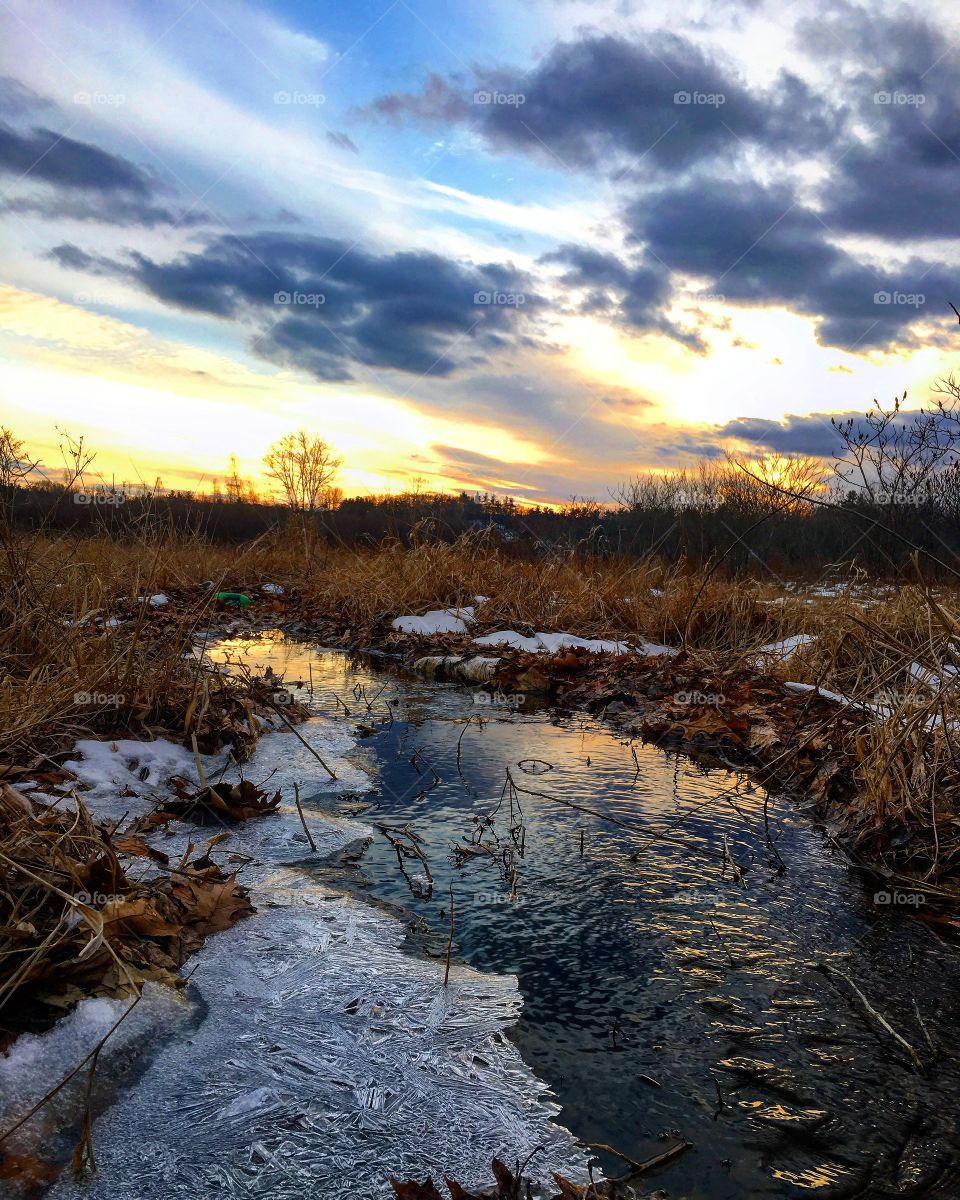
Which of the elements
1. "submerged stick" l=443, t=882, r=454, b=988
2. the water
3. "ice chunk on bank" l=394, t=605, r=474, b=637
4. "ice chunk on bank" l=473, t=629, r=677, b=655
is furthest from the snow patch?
"submerged stick" l=443, t=882, r=454, b=988

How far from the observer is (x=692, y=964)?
235 cm

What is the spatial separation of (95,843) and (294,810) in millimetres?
1504

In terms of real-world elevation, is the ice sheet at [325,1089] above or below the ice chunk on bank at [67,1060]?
below

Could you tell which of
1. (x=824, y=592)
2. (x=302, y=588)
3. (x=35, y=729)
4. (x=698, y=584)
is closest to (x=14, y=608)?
(x=35, y=729)

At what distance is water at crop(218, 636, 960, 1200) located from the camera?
168 cm

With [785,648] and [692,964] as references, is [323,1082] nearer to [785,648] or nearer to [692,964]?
[692,964]

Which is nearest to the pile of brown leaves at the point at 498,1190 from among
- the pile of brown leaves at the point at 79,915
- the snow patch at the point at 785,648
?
the pile of brown leaves at the point at 79,915

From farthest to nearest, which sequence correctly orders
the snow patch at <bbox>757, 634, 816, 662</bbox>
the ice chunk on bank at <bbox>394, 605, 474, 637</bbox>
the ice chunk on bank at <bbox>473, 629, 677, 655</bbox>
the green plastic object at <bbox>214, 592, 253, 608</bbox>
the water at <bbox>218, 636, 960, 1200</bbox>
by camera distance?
1. the green plastic object at <bbox>214, 592, 253, 608</bbox>
2. the ice chunk on bank at <bbox>394, 605, 474, 637</bbox>
3. the ice chunk on bank at <bbox>473, 629, 677, 655</bbox>
4. the snow patch at <bbox>757, 634, 816, 662</bbox>
5. the water at <bbox>218, 636, 960, 1200</bbox>

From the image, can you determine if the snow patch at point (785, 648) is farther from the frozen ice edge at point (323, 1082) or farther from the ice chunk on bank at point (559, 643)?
the frozen ice edge at point (323, 1082)

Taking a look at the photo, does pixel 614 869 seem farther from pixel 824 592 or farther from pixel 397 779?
pixel 824 592

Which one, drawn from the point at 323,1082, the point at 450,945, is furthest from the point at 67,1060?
the point at 450,945

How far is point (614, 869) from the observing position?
303 cm

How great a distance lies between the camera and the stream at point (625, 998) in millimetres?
1607

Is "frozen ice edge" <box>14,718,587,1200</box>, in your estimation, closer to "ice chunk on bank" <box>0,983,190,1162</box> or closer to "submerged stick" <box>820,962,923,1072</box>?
"ice chunk on bank" <box>0,983,190,1162</box>
